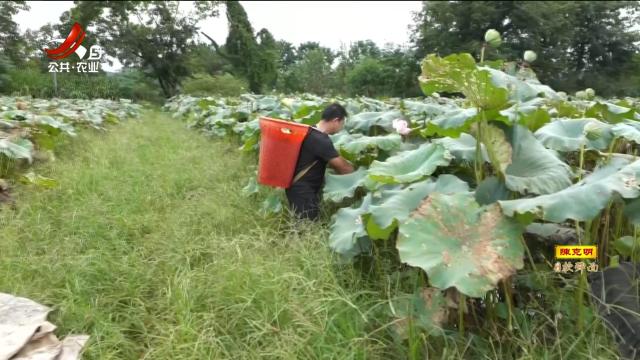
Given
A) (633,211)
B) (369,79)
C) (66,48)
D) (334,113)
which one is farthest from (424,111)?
(369,79)

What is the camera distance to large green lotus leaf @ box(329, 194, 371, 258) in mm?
1950

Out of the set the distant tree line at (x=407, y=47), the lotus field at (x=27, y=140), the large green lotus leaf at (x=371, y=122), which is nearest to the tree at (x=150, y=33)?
the distant tree line at (x=407, y=47)

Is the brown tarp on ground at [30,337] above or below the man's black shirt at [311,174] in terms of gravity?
below

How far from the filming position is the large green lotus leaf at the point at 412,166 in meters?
1.84

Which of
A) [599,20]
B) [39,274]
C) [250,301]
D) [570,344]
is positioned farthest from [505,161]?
[599,20]

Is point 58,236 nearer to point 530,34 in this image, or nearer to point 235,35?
point 235,35

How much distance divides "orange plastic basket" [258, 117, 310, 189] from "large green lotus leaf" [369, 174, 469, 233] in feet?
3.76

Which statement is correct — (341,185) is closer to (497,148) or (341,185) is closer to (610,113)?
(497,148)

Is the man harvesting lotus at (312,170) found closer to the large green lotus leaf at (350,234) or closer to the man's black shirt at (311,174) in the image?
the man's black shirt at (311,174)

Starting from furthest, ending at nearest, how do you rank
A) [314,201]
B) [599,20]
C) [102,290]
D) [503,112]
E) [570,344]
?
1. [599,20]
2. [314,201]
3. [102,290]
4. [503,112]
5. [570,344]

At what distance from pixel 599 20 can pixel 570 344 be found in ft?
99.2

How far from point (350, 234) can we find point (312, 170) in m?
1.08

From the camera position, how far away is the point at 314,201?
9.95 ft

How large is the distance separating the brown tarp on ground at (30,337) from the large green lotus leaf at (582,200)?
5.23 ft
